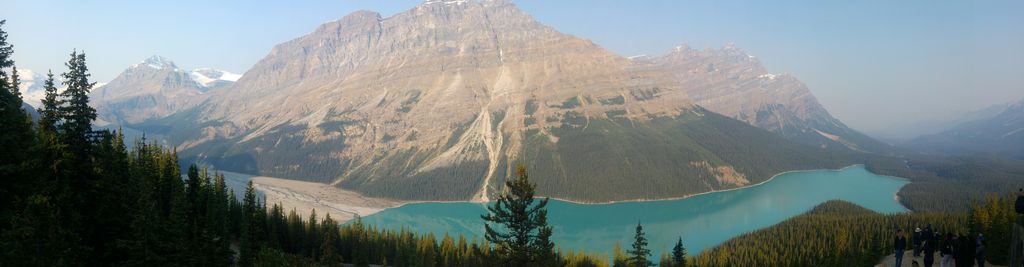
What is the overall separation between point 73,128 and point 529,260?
28.9 metres

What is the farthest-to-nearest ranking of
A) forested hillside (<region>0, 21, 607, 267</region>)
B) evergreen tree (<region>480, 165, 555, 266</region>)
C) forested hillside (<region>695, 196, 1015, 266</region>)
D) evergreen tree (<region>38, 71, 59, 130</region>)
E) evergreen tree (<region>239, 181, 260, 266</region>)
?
forested hillside (<region>695, 196, 1015, 266</region>), evergreen tree (<region>239, 181, 260, 266</region>), evergreen tree (<region>38, 71, 59, 130</region>), evergreen tree (<region>480, 165, 555, 266</region>), forested hillside (<region>0, 21, 607, 267</region>)

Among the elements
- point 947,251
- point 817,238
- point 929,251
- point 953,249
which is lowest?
point 817,238

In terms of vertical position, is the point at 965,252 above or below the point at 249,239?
above

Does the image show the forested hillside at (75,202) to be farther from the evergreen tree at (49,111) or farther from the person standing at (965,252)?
the person standing at (965,252)

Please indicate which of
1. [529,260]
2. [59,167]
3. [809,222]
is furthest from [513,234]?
[809,222]

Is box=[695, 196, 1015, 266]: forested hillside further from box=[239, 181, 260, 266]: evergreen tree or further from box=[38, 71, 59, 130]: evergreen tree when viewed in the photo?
box=[38, 71, 59, 130]: evergreen tree

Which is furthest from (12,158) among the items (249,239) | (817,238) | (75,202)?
(817,238)

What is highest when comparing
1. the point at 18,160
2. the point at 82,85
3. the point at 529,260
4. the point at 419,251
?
the point at 82,85

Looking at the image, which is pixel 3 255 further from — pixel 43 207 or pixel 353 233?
pixel 353 233

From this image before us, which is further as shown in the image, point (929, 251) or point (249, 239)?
point (249, 239)

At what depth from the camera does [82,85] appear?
114 feet

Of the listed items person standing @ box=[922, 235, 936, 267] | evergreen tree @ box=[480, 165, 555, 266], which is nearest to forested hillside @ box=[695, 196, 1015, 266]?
person standing @ box=[922, 235, 936, 267]

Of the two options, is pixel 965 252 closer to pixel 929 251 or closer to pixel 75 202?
pixel 929 251

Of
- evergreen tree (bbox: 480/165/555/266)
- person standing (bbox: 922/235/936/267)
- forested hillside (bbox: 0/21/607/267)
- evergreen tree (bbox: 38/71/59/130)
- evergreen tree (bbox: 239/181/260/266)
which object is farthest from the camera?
evergreen tree (bbox: 239/181/260/266)
